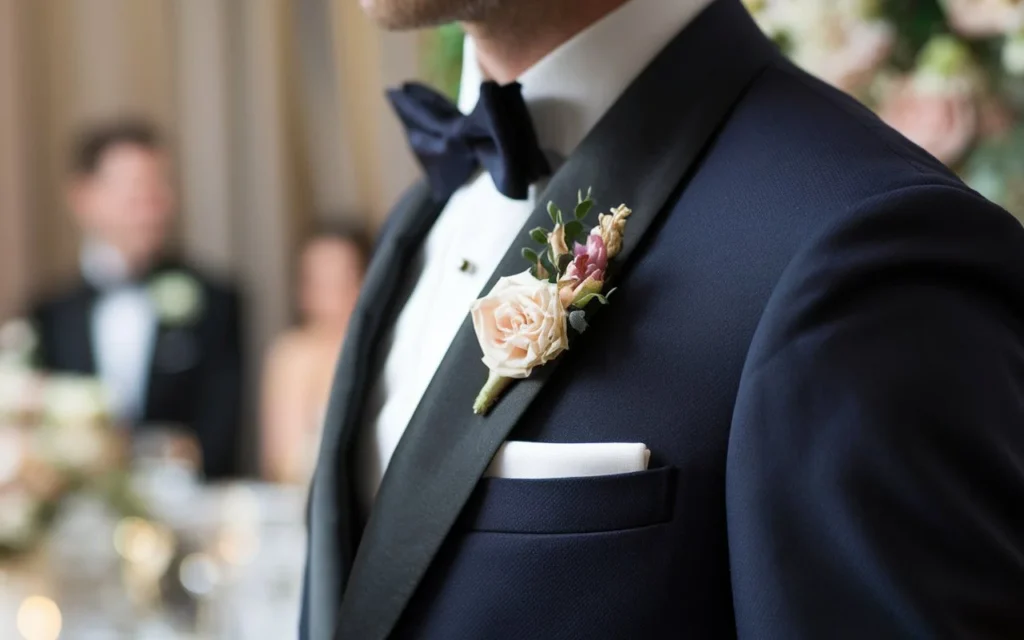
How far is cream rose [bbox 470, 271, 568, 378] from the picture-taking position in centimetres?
79

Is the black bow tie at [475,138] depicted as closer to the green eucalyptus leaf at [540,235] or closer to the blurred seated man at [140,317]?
the green eucalyptus leaf at [540,235]

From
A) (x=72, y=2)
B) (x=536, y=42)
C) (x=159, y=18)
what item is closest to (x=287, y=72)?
(x=159, y=18)

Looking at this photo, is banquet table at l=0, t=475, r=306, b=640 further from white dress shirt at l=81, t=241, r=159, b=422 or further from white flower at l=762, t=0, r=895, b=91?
white dress shirt at l=81, t=241, r=159, b=422

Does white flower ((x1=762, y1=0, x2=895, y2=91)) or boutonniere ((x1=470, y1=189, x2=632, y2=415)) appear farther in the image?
white flower ((x1=762, y1=0, x2=895, y2=91))

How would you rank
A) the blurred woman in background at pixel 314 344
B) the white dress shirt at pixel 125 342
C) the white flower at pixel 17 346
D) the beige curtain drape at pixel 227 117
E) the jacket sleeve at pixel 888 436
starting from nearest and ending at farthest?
the jacket sleeve at pixel 888 436 → the white flower at pixel 17 346 → the blurred woman in background at pixel 314 344 → the white dress shirt at pixel 125 342 → the beige curtain drape at pixel 227 117

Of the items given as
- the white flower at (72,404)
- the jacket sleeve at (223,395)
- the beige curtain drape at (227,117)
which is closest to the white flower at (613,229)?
the white flower at (72,404)

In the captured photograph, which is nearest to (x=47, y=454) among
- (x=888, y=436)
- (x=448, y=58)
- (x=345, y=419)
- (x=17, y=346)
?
(x=17, y=346)

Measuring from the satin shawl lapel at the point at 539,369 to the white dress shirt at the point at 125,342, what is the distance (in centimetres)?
372

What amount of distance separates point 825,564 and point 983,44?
0.95 metres

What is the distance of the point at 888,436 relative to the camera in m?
0.66

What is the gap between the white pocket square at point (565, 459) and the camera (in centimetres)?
76

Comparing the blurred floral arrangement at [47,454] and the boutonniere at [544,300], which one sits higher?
the boutonniere at [544,300]

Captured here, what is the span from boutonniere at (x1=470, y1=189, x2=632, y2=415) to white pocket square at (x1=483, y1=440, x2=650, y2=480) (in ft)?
0.13

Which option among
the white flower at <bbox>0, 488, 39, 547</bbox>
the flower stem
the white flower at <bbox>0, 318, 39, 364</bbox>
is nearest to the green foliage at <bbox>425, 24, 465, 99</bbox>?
the flower stem
